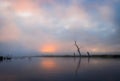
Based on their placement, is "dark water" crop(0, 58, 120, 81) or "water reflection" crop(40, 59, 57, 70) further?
"water reflection" crop(40, 59, 57, 70)

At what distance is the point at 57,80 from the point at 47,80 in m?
1.44

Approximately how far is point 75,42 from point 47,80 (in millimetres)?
83723

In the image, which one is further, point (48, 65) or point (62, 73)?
point (48, 65)

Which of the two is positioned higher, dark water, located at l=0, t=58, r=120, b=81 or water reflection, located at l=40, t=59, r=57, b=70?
water reflection, located at l=40, t=59, r=57, b=70

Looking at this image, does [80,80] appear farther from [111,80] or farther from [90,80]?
[111,80]

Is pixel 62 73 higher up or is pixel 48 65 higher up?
pixel 48 65

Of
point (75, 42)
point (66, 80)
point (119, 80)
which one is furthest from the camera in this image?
point (75, 42)

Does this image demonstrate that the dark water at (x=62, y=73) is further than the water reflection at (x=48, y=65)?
No

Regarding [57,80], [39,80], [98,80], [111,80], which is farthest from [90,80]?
[39,80]

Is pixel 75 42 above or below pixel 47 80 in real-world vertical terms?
above

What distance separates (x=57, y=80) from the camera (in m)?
25.1

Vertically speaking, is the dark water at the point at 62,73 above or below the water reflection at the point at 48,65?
below

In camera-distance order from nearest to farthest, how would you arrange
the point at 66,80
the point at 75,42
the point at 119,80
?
the point at 119,80, the point at 66,80, the point at 75,42

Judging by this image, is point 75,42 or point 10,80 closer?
point 10,80
